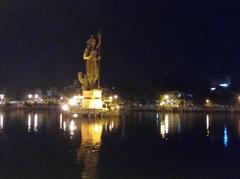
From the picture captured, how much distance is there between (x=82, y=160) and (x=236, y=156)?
8.92 meters

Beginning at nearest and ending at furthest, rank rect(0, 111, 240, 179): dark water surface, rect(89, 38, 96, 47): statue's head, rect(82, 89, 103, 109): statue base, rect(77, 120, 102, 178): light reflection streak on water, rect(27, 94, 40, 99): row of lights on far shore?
rect(77, 120, 102, 178): light reflection streak on water < rect(0, 111, 240, 179): dark water surface < rect(82, 89, 103, 109): statue base < rect(89, 38, 96, 47): statue's head < rect(27, 94, 40, 99): row of lights on far shore

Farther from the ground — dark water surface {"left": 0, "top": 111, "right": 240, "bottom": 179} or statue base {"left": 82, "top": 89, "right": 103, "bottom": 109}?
statue base {"left": 82, "top": 89, "right": 103, "bottom": 109}

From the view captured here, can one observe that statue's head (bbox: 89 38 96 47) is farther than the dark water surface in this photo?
Yes

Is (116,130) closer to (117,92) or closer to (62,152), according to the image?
(62,152)

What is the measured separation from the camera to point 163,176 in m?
23.2

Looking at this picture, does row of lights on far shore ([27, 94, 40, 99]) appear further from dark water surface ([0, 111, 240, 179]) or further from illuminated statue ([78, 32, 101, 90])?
dark water surface ([0, 111, 240, 179])

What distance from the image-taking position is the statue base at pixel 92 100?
6688 cm

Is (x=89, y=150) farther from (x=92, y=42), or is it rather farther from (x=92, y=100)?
(x=92, y=42)

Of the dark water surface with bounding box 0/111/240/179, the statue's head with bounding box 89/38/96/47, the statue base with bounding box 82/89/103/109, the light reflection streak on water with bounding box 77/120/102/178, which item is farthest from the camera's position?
the statue's head with bounding box 89/38/96/47

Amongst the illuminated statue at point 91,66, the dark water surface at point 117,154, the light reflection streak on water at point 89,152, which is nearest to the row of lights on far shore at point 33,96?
the illuminated statue at point 91,66

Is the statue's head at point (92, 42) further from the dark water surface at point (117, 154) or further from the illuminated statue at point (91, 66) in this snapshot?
the dark water surface at point (117, 154)

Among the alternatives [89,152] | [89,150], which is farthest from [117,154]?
[89,150]

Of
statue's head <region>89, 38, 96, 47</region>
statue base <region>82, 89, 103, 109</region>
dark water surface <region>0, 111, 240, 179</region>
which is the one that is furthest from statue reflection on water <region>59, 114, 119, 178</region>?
statue's head <region>89, 38, 96, 47</region>

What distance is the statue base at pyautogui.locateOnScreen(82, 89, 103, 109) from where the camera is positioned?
219 ft
